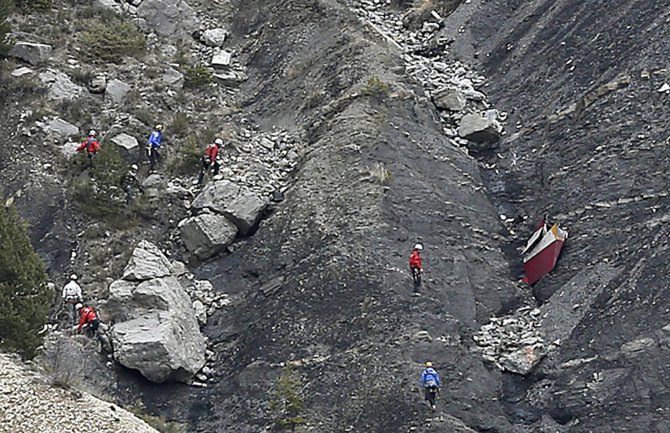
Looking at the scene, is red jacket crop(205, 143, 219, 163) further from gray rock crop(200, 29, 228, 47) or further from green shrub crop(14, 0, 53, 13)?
green shrub crop(14, 0, 53, 13)

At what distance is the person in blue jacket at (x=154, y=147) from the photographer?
1250 inches

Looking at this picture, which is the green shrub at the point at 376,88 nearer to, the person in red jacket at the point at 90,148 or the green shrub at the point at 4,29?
the person in red jacket at the point at 90,148

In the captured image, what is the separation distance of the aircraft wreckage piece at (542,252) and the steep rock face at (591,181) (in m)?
0.26

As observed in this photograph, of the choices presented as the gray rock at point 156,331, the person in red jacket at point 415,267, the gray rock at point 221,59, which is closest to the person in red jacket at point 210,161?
the gray rock at point 156,331

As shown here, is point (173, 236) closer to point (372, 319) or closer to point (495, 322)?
point (372, 319)

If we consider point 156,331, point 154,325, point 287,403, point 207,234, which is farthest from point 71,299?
point 287,403

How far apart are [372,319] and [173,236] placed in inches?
284

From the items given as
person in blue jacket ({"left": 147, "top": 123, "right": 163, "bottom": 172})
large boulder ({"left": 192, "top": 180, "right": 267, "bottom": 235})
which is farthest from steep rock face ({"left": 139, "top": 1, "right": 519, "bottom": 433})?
person in blue jacket ({"left": 147, "top": 123, "right": 163, "bottom": 172})

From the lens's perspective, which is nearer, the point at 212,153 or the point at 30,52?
the point at 212,153

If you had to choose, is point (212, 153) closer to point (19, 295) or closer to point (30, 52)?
point (30, 52)

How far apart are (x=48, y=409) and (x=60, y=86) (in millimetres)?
15096

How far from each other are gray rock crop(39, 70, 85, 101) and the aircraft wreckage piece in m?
14.8

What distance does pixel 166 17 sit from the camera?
1535 inches

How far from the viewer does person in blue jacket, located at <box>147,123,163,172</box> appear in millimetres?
31750
